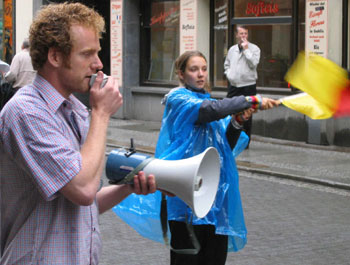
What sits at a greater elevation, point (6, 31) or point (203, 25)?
point (6, 31)

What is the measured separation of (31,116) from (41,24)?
329 mm

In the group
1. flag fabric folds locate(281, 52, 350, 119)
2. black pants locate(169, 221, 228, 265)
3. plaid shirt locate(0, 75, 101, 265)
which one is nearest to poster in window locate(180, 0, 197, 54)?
black pants locate(169, 221, 228, 265)

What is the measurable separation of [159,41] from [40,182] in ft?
53.1

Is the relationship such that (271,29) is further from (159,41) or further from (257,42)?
(159,41)

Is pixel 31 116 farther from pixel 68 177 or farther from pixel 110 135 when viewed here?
pixel 110 135

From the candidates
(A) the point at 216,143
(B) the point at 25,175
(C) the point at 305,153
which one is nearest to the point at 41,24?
(B) the point at 25,175

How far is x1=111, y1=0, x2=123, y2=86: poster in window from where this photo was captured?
61.1 feet

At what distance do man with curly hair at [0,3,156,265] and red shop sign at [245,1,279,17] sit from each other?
1259 cm

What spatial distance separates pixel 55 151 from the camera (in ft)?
7.81

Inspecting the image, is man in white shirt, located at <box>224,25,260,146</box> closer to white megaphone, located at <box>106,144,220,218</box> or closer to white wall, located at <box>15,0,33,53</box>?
white megaphone, located at <box>106,144,220,218</box>

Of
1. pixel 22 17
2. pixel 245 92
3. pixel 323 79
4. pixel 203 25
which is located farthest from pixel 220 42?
pixel 323 79

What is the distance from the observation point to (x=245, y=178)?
10.5 meters

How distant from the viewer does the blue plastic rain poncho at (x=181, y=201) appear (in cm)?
467

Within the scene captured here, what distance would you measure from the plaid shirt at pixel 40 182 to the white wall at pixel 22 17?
20191 mm
